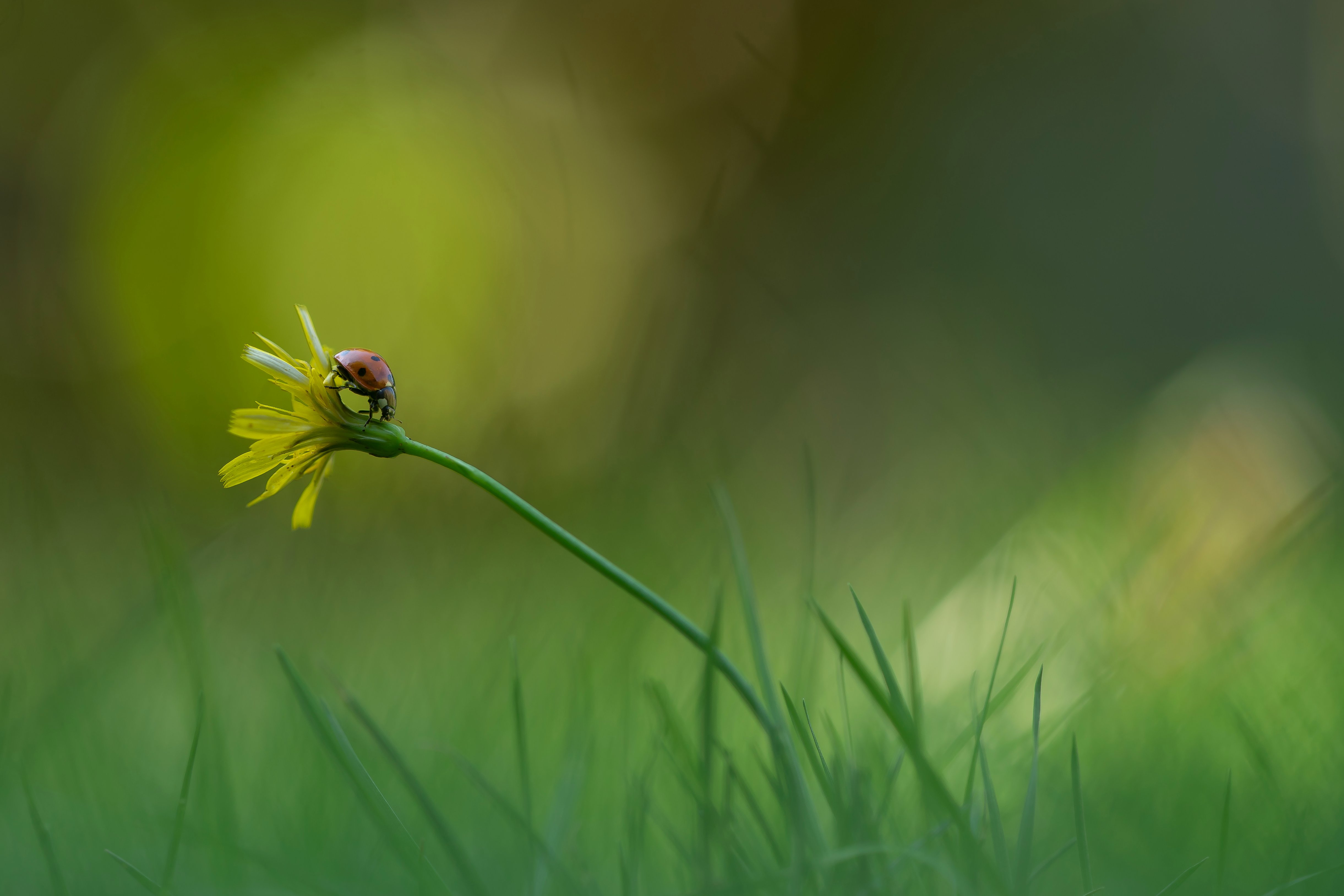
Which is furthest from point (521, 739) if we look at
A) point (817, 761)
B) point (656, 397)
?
point (656, 397)

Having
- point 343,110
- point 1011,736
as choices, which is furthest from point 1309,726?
point 343,110

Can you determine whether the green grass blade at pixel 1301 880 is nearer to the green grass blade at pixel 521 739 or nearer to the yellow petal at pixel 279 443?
the green grass blade at pixel 521 739

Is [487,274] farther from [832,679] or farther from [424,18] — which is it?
[832,679]

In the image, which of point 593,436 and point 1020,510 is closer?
point 1020,510

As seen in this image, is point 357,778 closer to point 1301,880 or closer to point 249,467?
point 249,467

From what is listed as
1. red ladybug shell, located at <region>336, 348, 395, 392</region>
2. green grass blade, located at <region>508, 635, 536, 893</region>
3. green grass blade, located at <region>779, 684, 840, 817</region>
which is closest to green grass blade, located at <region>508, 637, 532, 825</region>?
green grass blade, located at <region>508, 635, 536, 893</region>

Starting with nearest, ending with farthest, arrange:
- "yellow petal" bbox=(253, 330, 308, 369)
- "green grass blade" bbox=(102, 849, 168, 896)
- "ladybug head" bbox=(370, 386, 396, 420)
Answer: "green grass blade" bbox=(102, 849, 168, 896), "yellow petal" bbox=(253, 330, 308, 369), "ladybug head" bbox=(370, 386, 396, 420)

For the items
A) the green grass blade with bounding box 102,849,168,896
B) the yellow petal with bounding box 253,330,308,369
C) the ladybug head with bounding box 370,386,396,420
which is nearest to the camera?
the green grass blade with bounding box 102,849,168,896

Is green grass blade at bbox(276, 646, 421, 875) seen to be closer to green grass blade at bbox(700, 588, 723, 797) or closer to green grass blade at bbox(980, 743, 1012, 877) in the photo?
green grass blade at bbox(700, 588, 723, 797)
